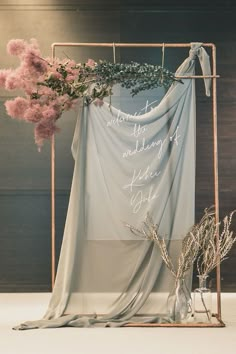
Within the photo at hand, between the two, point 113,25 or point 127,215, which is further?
point 113,25

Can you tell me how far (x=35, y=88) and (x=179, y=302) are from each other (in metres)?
1.83

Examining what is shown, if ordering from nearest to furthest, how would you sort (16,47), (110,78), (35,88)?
(16,47) < (35,88) < (110,78)

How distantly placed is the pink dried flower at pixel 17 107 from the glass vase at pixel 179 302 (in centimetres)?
161

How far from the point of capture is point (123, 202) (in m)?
3.96

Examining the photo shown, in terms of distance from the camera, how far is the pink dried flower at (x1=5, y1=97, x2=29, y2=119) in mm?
3707

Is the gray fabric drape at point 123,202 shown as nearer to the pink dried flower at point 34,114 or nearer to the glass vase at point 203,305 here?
the glass vase at point 203,305

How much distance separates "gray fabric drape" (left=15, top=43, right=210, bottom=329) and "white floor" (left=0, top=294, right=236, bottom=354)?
29cm

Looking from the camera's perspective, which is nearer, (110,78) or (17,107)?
(17,107)

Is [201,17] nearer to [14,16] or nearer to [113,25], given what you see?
[113,25]

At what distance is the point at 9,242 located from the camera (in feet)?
18.5

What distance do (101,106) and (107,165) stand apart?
1.44 feet

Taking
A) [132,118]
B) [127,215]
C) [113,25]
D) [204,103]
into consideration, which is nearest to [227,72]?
[204,103]
